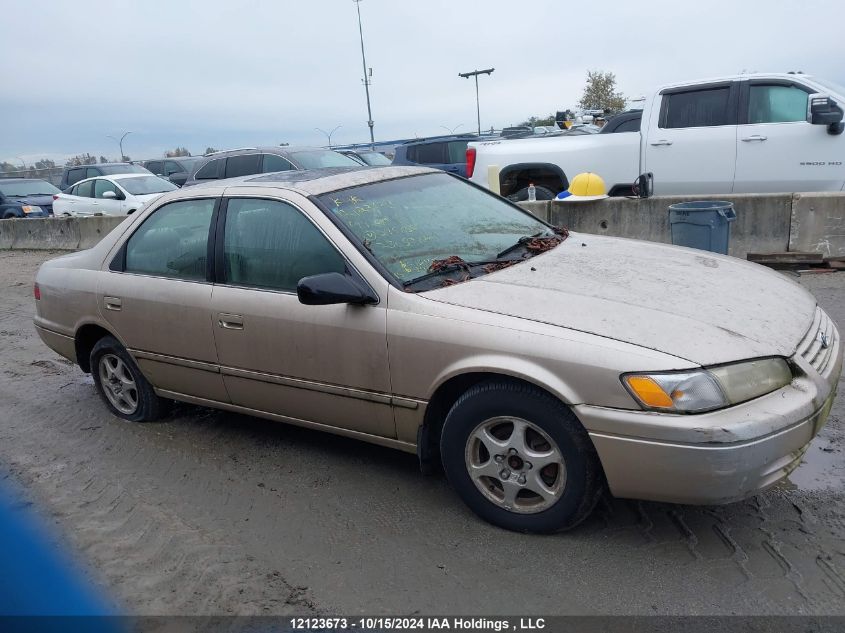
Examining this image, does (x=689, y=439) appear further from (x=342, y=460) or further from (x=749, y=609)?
(x=342, y=460)

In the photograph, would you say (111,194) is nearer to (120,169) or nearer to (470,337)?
(120,169)

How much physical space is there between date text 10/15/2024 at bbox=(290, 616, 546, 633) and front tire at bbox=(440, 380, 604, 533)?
558 millimetres

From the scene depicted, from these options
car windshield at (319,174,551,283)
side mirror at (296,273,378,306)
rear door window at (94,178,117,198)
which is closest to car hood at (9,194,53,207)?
rear door window at (94,178,117,198)

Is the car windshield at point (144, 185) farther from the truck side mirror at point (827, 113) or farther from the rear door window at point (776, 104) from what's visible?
the truck side mirror at point (827, 113)

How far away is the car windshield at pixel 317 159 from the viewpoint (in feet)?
42.5

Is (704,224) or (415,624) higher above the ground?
(704,224)

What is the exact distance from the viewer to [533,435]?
326cm

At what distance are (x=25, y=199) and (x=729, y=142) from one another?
18434 mm

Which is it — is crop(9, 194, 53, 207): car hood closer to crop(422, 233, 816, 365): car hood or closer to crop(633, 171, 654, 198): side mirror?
crop(633, 171, 654, 198): side mirror

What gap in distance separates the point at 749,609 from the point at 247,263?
296 centimetres

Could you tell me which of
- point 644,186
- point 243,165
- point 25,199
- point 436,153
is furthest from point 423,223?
point 25,199

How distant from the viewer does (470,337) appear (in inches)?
130

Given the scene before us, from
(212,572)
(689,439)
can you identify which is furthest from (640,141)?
(212,572)

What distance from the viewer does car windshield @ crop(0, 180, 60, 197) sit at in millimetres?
20688
